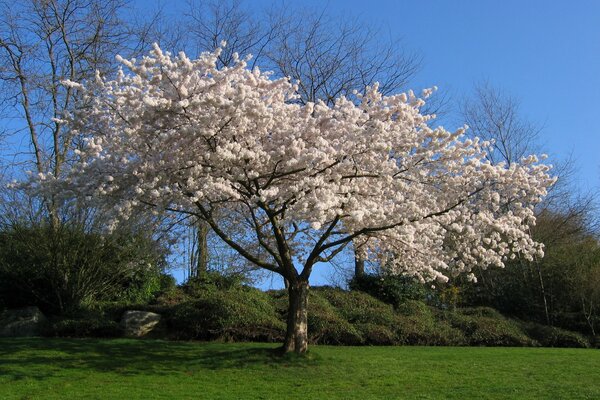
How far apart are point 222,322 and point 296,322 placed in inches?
112

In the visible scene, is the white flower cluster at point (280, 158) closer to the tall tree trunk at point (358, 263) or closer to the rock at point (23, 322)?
the tall tree trunk at point (358, 263)

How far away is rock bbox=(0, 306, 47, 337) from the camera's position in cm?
1285

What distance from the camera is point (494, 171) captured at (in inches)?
393

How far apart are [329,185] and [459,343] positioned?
714 centimetres

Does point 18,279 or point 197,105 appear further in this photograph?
point 18,279

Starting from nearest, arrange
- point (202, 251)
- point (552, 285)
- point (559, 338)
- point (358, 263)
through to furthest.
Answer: point (559, 338) → point (202, 251) → point (552, 285) → point (358, 263)

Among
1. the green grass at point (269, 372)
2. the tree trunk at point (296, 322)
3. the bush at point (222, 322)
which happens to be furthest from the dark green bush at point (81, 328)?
the tree trunk at point (296, 322)

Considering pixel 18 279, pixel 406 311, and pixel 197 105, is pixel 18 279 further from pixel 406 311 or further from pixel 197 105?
pixel 406 311

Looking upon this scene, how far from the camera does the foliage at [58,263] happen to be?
44.8 feet

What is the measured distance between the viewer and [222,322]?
41.8 ft

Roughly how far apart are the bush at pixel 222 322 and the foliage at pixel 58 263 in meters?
1.45

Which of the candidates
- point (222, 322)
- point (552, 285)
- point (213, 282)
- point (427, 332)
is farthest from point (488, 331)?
point (213, 282)

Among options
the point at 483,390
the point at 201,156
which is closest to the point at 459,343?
the point at 483,390

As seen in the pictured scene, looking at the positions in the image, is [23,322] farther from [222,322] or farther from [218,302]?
[222,322]
